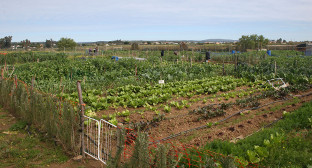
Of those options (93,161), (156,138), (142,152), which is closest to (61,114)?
(93,161)

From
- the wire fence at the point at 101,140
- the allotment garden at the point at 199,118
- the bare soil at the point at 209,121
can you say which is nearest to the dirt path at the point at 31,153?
the wire fence at the point at 101,140

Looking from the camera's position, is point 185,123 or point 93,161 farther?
point 185,123

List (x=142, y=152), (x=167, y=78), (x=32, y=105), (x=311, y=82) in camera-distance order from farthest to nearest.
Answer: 1. (x=167, y=78)
2. (x=311, y=82)
3. (x=32, y=105)
4. (x=142, y=152)

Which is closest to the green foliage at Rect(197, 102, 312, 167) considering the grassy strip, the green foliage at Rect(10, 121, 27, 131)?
the grassy strip

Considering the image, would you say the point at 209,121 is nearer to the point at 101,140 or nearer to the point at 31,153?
the point at 101,140

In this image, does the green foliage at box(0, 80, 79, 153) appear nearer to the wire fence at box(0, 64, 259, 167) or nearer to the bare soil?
the wire fence at box(0, 64, 259, 167)

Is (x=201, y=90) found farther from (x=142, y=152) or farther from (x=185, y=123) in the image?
(x=142, y=152)

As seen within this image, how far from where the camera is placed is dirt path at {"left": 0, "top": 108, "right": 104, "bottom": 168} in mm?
5082

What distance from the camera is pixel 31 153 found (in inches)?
216

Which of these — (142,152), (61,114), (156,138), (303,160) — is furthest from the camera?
(156,138)

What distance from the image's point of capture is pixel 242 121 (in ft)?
23.9

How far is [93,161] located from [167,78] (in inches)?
382

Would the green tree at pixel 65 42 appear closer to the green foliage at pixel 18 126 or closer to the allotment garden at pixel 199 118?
the allotment garden at pixel 199 118

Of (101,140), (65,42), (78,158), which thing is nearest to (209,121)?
(101,140)
